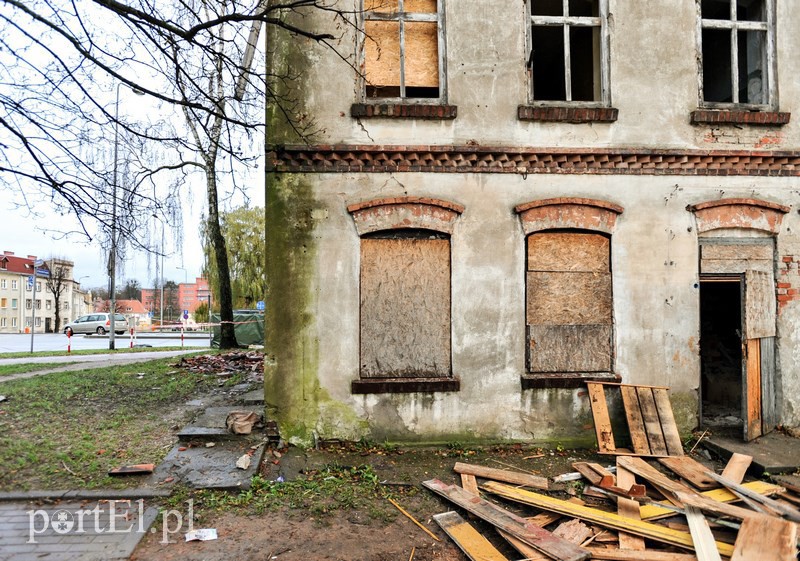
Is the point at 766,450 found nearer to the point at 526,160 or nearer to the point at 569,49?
the point at 526,160

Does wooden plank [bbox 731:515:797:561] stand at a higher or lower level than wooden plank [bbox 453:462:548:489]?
higher

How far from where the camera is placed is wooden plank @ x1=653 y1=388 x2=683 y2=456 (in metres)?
6.14

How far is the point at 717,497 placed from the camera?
16.3 ft

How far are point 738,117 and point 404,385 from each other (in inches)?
240

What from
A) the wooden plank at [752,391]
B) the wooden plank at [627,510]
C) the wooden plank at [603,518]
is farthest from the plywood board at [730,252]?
the wooden plank at [603,518]

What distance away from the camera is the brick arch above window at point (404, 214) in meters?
6.52

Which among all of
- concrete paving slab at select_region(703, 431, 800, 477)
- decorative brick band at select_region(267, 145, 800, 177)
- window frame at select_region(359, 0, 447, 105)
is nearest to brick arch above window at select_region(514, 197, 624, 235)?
decorative brick band at select_region(267, 145, 800, 177)

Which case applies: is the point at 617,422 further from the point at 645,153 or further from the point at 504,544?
the point at 645,153

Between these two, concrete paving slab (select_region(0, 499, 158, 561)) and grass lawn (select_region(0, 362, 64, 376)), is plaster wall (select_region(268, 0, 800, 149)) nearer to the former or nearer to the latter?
concrete paving slab (select_region(0, 499, 158, 561))

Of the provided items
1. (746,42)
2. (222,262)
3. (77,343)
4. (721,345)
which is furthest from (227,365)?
(77,343)

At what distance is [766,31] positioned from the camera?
23.6 feet

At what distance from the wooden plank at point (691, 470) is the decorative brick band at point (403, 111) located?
5198 mm

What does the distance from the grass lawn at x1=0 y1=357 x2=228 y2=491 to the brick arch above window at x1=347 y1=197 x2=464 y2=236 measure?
394 centimetres

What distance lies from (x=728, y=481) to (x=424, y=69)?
6.25 metres
